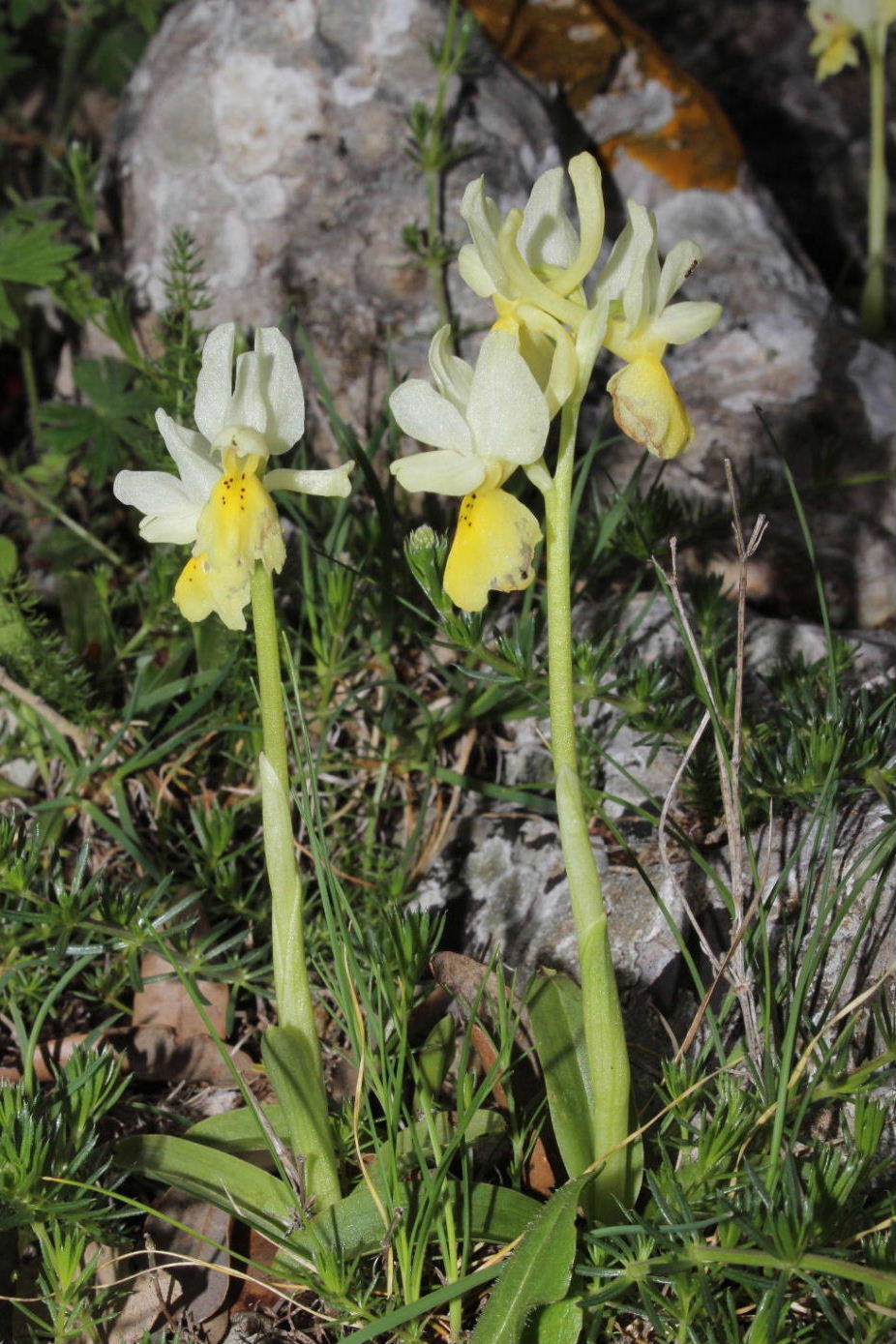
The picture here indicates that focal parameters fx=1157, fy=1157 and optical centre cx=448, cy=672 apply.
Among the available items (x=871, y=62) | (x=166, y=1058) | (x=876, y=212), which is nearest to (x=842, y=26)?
(x=871, y=62)

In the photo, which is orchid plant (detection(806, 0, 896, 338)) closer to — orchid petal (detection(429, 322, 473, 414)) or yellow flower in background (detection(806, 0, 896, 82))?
yellow flower in background (detection(806, 0, 896, 82))

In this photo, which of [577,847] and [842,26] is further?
[842,26]

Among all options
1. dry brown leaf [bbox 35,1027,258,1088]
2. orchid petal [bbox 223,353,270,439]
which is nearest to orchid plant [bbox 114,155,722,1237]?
orchid petal [bbox 223,353,270,439]

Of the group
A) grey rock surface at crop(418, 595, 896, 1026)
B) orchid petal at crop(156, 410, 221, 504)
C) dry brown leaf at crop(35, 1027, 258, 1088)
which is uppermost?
orchid petal at crop(156, 410, 221, 504)

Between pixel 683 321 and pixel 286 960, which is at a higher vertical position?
pixel 683 321

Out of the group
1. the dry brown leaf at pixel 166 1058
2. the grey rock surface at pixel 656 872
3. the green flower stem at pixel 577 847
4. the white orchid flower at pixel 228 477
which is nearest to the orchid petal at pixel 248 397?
the white orchid flower at pixel 228 477

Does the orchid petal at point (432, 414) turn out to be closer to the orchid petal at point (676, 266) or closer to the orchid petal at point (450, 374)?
the orchid petal at point (450, 374)

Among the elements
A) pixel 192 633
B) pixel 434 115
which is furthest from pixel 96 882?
pixel 434 115

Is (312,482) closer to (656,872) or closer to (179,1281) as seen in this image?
(656,872)
